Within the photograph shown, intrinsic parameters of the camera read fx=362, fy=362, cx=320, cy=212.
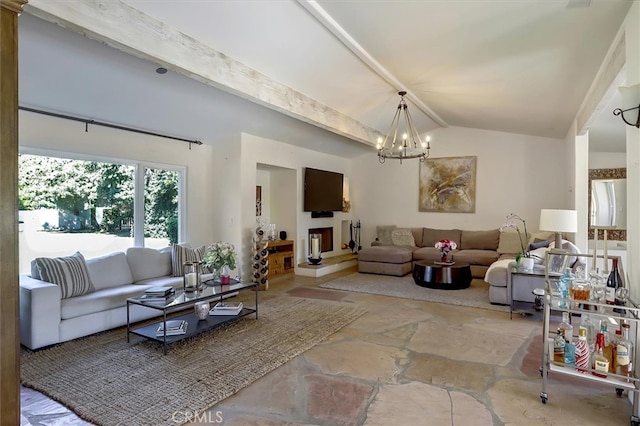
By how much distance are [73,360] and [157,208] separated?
281 centimetres

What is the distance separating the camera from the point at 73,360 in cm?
314

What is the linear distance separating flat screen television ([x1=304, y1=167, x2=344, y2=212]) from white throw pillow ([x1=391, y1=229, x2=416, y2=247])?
4.55ft

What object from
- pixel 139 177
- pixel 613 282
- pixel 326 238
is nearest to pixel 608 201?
pixel 613 282

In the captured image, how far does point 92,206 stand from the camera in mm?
4754

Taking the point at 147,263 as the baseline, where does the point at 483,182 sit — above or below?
above

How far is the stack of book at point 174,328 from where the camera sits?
342cm

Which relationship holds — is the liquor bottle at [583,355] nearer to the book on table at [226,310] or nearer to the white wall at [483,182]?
the book on table at [226,310]

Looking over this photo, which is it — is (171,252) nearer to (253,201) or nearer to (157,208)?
(157,208)

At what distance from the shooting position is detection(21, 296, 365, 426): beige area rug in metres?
2.42

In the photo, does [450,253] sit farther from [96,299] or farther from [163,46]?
[163,46]

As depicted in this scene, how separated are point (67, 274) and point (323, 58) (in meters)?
3.59

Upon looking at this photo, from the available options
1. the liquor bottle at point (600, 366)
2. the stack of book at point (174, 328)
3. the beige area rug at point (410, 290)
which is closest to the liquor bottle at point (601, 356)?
the liquor bottle at point (600, 366)

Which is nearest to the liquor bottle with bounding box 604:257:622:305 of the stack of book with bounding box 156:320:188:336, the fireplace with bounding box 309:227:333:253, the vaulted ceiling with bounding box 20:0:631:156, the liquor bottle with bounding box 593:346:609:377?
the liquor bottle with bounding box 593:346:609:377

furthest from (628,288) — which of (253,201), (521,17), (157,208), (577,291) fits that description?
(157,208)
